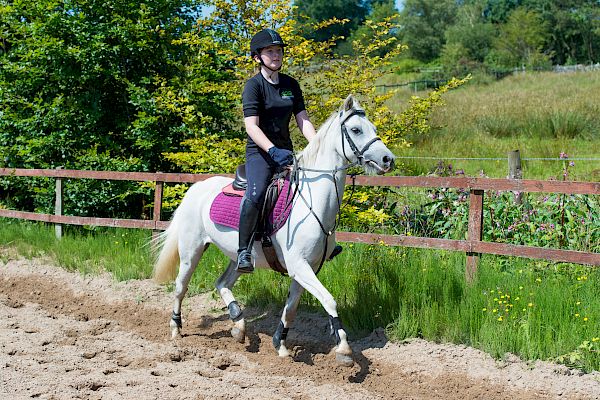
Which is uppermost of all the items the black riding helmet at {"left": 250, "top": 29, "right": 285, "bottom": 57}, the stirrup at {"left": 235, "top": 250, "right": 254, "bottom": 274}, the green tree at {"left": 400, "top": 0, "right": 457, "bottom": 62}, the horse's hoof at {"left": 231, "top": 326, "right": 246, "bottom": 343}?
the green tree at {"left": 400, "top": 0, "right": 457, "bottom": 62}

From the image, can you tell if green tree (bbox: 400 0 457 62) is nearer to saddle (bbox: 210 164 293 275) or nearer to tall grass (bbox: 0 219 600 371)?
tall grass (bbox: 0 219 600 371)

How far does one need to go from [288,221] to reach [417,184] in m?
2.00

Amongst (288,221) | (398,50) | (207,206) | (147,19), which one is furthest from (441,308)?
(147,19)

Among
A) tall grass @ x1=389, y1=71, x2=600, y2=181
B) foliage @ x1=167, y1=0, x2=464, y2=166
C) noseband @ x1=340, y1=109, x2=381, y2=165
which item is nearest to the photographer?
noseband @ x1=340, y1=109, x2=381, y2=165

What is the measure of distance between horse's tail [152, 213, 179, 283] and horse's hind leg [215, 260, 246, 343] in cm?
67

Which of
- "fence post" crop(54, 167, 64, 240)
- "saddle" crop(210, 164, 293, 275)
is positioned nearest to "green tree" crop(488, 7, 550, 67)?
"fence post" crop(54, 167, 64, 240)

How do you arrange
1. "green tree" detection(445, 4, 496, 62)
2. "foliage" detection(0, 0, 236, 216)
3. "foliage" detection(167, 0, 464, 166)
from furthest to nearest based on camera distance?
"green tree" detection(445, 4, 496, 62) → "foliage" detection(0, 0, 236, 216) → "foliage" detection(167, 0, 464, 166)

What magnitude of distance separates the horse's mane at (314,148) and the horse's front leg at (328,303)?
0.89 metres

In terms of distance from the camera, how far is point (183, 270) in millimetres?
7148

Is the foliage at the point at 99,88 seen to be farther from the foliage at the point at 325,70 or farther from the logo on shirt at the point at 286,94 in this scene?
the logo on shirt at the point at 286,94

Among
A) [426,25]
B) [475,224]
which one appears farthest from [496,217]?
[426,25]

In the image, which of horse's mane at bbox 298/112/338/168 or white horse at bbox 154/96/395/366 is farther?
horse's mane at bbox 298/112/338/168

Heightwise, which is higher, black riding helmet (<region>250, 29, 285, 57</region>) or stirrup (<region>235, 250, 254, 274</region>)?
black riding helmet (<region>250, 29, 285, 57</region>)

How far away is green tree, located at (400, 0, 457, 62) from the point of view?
8644cm
